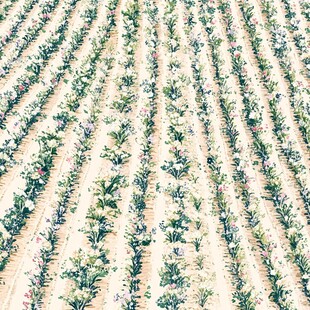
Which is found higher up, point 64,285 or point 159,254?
point 159,254

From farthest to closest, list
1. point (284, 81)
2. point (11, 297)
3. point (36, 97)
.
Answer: point (284, 81)
point (36, 97)
point (11, 297)

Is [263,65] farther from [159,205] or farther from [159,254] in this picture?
[159,254]

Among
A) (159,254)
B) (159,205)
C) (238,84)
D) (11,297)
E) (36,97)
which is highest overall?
(238,84)

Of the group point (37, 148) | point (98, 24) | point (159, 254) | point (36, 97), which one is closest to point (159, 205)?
point (159, 254)

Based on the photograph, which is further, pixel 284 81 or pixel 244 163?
pixel 284 81

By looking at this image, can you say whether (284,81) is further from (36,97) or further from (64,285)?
(64,285)

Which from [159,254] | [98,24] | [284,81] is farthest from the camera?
[98,24]
